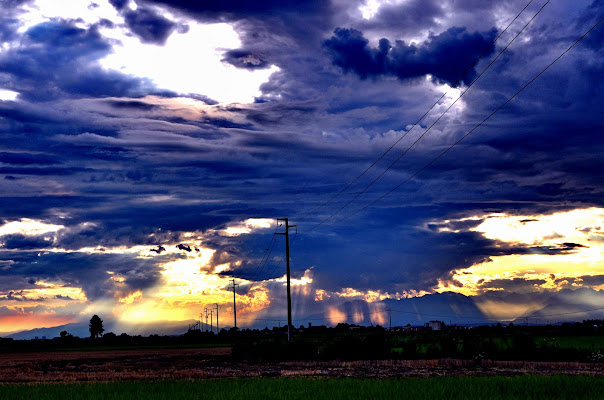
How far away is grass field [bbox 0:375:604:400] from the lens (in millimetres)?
23469

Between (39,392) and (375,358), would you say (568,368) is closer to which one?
(375,358)

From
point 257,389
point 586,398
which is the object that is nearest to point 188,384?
A: point 257,389

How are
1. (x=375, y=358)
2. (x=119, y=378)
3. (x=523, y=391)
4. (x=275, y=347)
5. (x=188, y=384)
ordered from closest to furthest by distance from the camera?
(x=523, y=391)
(x=188, y=384)
(x=119, y=378)
(x=375, y=358)
(x=275, y=347)

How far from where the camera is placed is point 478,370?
125ft

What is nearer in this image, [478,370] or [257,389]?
[257,389]

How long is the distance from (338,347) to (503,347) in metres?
15.0

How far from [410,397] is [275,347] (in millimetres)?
36924

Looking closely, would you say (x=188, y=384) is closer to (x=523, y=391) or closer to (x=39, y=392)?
(x=39, y=392)

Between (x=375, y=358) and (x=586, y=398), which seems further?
(x=375, y=358)

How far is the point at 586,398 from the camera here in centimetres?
2175

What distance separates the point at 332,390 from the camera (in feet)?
84.1

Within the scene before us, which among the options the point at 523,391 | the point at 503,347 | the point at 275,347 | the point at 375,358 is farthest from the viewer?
the point at 275,347

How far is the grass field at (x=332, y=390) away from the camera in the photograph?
23469mm

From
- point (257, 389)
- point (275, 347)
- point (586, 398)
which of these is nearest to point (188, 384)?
point (257, 389)
